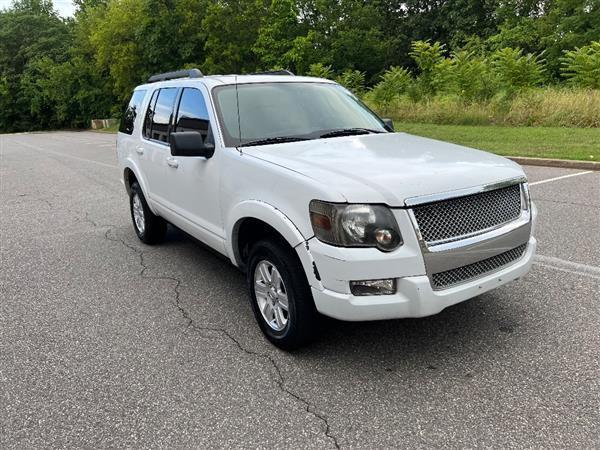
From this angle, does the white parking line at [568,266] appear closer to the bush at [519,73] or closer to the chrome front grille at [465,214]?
the chrome front grille at [465,214]

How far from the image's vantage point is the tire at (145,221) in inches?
238

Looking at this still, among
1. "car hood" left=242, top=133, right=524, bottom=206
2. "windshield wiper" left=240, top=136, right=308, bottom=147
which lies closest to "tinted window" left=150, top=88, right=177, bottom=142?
"windshield wiper" left=240, top=136, right=308, bottom=147

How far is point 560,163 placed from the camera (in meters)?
10.5

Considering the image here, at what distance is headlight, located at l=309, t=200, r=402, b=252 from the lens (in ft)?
9.61

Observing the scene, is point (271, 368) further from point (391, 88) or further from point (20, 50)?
point (20, 50)

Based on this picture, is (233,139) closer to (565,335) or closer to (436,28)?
(565,335)

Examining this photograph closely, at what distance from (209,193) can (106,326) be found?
1301 millimetres

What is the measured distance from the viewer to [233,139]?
405 cm

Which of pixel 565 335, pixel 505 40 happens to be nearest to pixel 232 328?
pixel 565 335

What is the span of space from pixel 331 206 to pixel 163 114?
299 cm

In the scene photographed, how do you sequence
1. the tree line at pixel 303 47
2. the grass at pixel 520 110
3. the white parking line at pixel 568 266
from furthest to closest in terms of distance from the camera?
the tree line at pixel 303 47 → the grass at pixel 520 110 → the white parking line at pixel 568 266

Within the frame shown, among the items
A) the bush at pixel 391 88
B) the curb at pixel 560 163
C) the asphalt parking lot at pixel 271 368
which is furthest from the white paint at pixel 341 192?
the bush at pixel 391 88

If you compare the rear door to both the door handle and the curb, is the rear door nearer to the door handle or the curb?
the door handle

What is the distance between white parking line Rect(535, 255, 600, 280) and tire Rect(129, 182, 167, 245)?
4.08 m
